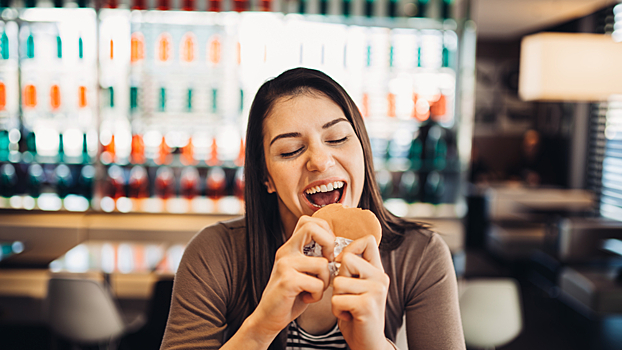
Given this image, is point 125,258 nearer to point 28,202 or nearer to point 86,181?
point 86,181

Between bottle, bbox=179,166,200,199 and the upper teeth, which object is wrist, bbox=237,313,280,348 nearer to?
the upper teeth

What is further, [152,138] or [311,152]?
[152,138]

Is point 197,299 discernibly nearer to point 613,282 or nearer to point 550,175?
point 613,282

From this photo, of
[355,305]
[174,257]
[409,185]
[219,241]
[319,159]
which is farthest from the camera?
[409,185]

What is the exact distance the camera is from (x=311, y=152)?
0.91 meters

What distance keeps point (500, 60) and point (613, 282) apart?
5081mm

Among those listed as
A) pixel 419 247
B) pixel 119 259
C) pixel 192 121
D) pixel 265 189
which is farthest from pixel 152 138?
pixel 419 247

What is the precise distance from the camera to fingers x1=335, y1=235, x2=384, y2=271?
0.70m

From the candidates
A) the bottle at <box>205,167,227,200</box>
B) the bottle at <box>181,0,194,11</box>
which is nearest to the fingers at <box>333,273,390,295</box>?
the bottle at <box>205,167,227,200</box>

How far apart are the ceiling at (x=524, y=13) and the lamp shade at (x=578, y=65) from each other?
2.33m

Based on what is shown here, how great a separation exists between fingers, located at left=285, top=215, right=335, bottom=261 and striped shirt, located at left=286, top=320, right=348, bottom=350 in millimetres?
327

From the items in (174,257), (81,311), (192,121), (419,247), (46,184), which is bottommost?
(81,311)

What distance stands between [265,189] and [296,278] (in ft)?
1.40

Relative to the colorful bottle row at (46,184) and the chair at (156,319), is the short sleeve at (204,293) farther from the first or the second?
the colorful bottle row at (46,184)
